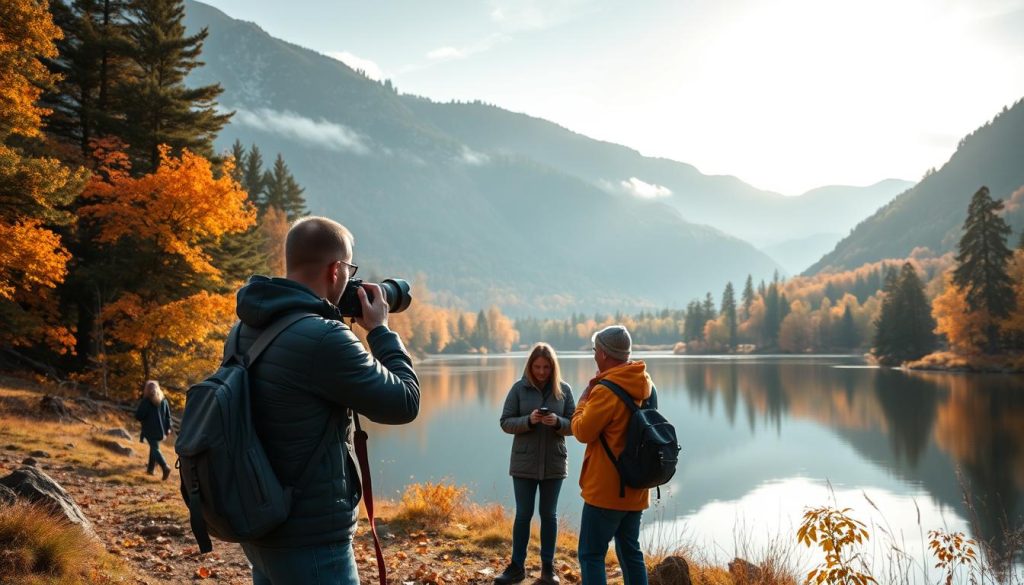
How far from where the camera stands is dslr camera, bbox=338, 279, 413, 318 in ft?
8.50

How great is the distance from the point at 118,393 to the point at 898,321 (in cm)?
6403

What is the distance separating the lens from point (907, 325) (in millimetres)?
60688

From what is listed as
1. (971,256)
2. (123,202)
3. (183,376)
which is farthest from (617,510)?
(971,256)

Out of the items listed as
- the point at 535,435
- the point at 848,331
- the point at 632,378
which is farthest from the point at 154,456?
the point at 848,331

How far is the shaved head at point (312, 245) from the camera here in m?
2.38

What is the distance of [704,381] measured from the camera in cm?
5403

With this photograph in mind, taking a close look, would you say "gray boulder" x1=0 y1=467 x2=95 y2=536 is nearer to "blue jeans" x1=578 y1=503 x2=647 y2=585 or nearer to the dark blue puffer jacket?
"blue jeans" x1=578 y1=503 x2=647 y2=585

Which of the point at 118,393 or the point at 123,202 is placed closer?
the point at 123,202

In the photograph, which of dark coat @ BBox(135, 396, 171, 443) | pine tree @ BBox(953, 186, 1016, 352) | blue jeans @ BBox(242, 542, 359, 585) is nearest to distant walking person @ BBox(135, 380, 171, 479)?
dark coat @ BBox(135, 396, 171, 443)

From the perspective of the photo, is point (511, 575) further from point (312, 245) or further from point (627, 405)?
point (312, 245)

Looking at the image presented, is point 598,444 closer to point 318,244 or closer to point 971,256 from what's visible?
point 318,244

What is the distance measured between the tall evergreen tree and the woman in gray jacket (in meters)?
64.8

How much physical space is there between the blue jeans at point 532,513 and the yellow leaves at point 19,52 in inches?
500

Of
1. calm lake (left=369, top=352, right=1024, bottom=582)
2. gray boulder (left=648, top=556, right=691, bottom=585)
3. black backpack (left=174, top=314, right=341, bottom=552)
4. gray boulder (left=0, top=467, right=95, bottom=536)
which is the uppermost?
black backpack (left=174, top=314, right=341, bottom=552)
